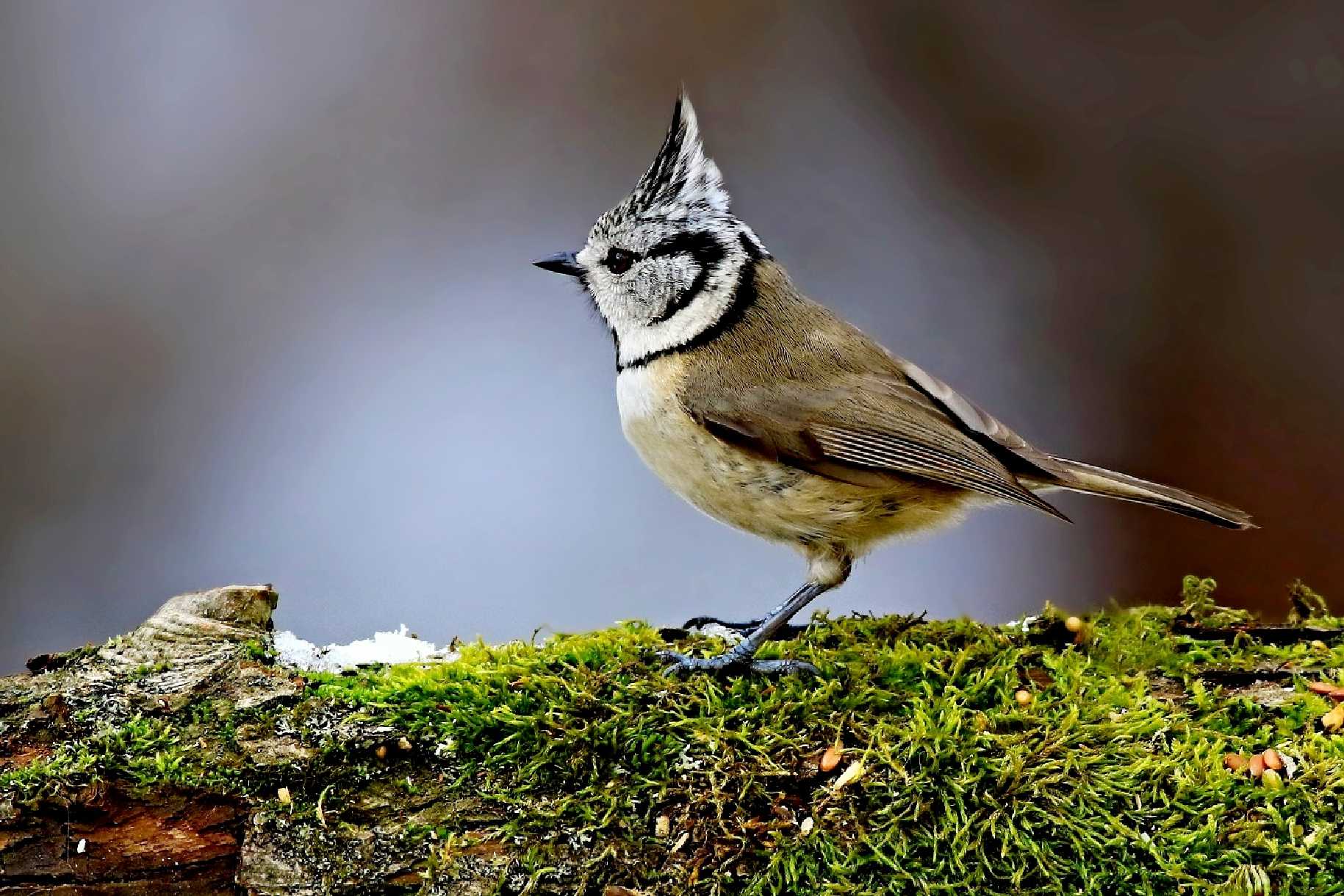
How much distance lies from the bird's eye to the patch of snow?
41.8 inches

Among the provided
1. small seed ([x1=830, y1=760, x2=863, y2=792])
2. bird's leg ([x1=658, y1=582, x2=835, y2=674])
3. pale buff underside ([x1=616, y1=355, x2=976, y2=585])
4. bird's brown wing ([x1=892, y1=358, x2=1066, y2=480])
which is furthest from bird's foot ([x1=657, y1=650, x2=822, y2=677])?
bird's brown wing ([x1=892, y1=358, x2=1066, y2=480])

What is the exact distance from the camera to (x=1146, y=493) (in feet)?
8.34

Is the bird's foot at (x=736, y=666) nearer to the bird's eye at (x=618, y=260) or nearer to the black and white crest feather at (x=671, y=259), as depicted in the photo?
the black and white crest feather at (x=671, y=259)

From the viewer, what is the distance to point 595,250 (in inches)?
114

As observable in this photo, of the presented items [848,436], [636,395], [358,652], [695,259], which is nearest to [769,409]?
[848,436]

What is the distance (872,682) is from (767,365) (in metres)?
0.83

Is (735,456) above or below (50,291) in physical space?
below

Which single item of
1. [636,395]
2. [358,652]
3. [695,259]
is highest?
[695,259]

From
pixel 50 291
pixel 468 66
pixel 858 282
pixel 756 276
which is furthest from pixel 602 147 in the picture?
pixel 50 291

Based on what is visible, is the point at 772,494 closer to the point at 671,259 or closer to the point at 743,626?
the point at 743,626

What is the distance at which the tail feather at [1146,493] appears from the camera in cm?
250

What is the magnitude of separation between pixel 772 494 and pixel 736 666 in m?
0.46

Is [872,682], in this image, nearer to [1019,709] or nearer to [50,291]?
[1019,709]

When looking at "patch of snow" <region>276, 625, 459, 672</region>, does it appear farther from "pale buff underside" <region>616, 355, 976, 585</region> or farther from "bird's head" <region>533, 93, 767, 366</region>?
"bird's head" <region>533, 93, 767, 366</region>
